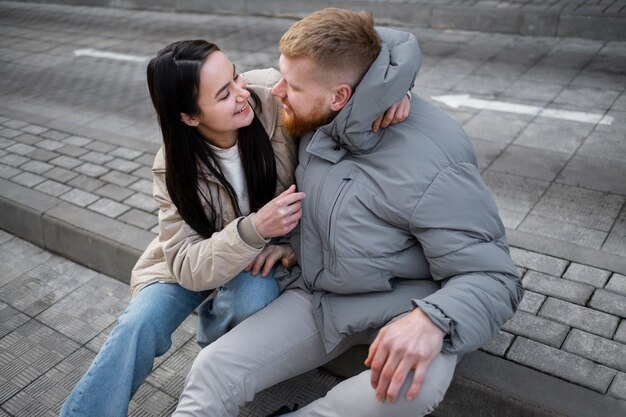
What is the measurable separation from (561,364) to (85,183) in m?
3.69

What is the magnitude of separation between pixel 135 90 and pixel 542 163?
15.9ft

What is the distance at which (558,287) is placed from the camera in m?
3.53

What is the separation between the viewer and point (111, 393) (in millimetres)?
2711

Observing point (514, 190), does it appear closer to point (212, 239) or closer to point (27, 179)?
point (212, 239)

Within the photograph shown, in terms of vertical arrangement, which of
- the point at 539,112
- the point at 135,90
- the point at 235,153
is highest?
the point at 235,153

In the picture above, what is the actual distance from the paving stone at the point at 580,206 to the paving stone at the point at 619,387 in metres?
1.49

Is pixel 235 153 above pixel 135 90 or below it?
above

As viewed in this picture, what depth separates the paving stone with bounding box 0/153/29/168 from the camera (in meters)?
5.66

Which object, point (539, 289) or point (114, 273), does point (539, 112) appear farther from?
point (114, 273)

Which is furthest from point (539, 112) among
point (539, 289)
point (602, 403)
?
point (602, 403)

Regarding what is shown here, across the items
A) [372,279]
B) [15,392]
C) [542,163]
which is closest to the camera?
[372,279]

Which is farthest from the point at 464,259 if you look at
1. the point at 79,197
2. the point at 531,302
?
the point at 79,197

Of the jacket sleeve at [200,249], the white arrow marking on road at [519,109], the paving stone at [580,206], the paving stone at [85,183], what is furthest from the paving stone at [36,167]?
the paving stone at [580,206]

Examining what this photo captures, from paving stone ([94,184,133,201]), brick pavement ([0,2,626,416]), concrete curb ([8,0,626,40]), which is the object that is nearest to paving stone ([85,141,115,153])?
brick pavement ([0,2,626,416])
